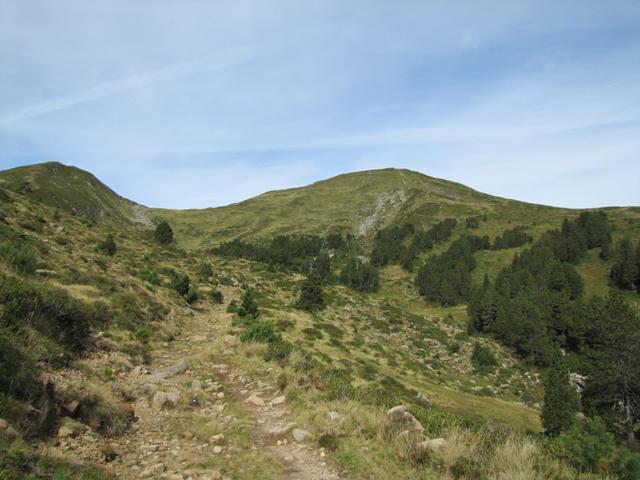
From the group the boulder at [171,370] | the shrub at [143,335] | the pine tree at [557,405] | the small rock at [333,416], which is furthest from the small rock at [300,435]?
the pine tree at [557,405]

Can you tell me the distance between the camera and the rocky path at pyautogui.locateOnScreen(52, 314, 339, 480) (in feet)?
22.1

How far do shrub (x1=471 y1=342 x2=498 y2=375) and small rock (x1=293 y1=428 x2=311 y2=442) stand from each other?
44.8 meters

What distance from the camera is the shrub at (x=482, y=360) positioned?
154ft

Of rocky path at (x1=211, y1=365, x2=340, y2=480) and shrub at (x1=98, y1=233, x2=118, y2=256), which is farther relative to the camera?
shrub at (x1=98, y1=233, x2=118, y2=256)

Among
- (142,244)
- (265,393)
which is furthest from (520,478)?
(142,244)

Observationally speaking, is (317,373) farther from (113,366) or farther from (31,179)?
(31,179)

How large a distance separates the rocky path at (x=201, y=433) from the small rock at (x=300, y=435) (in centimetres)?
2

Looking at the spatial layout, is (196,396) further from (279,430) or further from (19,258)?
(19,258)

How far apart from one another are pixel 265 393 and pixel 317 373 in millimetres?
2071

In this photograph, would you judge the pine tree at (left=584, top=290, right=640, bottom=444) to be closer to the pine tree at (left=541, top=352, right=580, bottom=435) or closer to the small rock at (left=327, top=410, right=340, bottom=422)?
the pine tree at (left=541, top=352, right=580, bottom=435)

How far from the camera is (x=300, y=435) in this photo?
324 inches

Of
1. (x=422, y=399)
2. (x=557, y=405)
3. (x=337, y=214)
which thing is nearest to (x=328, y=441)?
(x=422, y=399)

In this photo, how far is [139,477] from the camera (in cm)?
634

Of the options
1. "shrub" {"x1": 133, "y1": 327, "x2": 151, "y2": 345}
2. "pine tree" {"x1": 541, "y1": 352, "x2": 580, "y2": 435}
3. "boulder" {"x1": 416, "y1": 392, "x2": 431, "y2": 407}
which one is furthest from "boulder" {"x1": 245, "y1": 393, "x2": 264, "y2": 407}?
"pine tree" {"x1": 541, "y1": 352, "x2": 580, "y2": 435}
